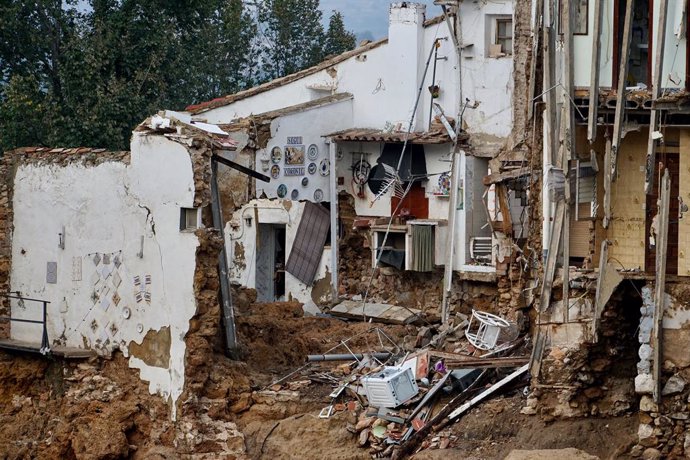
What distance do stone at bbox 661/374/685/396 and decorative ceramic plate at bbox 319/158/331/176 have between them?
536 inches

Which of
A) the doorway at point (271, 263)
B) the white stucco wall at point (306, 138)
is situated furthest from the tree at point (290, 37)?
the white stucco wall at point (306, 138)

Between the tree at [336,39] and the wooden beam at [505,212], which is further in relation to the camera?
the tree at [336,39]

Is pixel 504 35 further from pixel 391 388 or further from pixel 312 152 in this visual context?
pixel 391 388

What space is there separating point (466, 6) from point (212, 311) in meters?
10.4

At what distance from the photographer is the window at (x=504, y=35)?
29.2 m

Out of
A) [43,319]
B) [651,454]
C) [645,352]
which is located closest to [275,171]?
[43,319]

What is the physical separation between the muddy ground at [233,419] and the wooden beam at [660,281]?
1.01 meters

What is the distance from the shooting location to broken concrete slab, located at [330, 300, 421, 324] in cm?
2831

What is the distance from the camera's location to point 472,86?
96.8 feet

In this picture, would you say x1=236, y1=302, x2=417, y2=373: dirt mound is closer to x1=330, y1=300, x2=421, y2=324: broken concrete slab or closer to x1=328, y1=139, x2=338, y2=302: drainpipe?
x1=330, y1=300, x2=421, y2=324: broken concrete slab

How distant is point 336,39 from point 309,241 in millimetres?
12140

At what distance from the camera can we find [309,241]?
31469 millimetres

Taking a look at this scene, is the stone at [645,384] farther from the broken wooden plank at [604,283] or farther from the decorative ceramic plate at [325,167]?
the decorative ceramic plate at [325,167]

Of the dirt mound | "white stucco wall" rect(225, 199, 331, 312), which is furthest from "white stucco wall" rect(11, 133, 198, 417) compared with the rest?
"white stucco wall" rect(225, 199, 331, 312)
